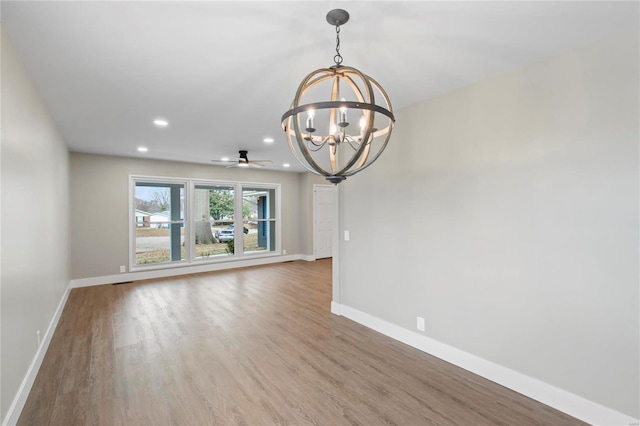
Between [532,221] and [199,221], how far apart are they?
651 cm

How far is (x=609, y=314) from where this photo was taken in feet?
6.51

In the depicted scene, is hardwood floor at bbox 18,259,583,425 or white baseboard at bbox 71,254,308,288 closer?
hardwood floor at bbox 18,259,583,425

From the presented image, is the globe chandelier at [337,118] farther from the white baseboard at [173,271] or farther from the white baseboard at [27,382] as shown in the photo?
the white baseboard at [173,271]

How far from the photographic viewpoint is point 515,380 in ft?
7.86

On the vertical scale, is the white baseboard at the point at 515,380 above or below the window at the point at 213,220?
below

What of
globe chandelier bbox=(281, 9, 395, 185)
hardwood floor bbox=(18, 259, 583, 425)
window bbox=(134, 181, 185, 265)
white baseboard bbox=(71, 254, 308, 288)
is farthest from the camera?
window bbox=(134, 181, 185, 265)

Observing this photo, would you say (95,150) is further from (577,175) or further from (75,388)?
(577,175)

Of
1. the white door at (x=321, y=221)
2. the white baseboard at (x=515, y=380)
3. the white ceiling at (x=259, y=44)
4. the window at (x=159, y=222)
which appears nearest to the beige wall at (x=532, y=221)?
the white baseboard at (x=515, y=380)

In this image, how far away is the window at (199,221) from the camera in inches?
253

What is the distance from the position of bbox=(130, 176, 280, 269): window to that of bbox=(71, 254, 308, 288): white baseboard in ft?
0.43

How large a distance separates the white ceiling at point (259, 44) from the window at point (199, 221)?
3.44 meters

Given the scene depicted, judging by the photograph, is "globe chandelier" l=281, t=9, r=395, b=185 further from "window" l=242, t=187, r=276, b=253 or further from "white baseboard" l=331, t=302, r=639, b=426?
"window" l=242, t=187, r=276, b=253

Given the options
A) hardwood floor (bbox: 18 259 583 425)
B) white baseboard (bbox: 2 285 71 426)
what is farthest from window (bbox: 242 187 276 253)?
white baseboard (bbox: 2 285 71 426)

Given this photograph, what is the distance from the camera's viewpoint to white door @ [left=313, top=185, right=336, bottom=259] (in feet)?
28.5
